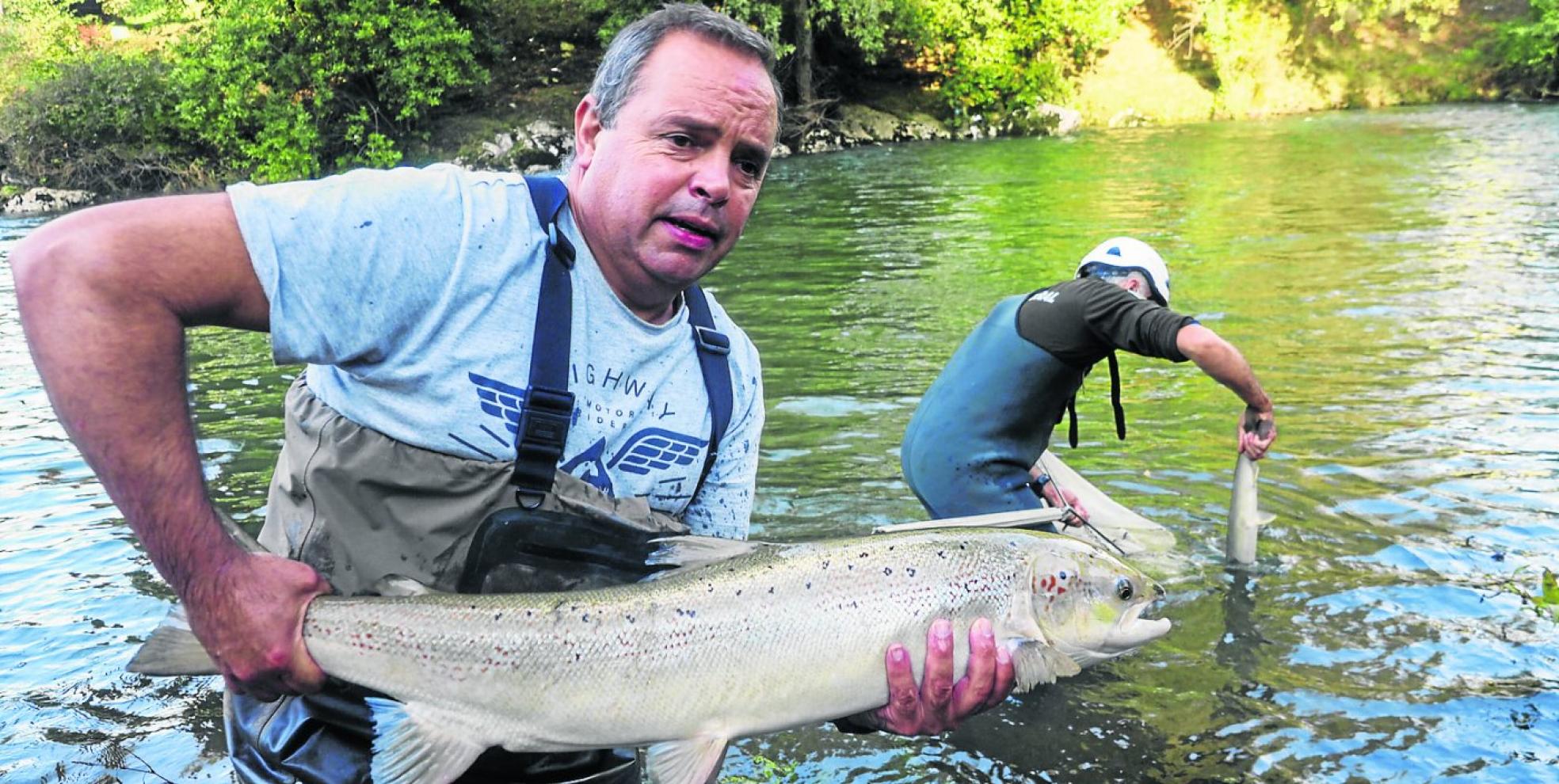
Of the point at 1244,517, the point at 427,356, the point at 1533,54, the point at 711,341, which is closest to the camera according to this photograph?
the point at 427,356

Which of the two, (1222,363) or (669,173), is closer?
(669,173)

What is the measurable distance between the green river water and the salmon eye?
1765mm

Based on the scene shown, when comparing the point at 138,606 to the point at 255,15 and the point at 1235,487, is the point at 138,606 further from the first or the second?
the point at 255,15

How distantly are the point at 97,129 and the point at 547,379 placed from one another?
102ft

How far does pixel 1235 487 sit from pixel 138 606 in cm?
587

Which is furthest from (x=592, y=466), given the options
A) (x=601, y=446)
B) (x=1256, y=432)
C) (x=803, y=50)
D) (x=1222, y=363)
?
(x=803, y=50)

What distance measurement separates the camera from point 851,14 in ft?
115

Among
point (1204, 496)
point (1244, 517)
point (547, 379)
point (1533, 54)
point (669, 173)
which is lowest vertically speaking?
point (1204, 496)

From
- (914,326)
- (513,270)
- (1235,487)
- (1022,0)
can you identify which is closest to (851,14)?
(1022,0)

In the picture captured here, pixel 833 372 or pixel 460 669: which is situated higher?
pixel 460 669

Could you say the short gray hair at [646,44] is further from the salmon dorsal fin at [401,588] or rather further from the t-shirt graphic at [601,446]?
the salmon dorsal fin at [401,588]

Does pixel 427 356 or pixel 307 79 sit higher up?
pixel 307 79

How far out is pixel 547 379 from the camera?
2873 millimetres

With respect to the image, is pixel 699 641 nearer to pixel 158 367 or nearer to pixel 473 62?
pixel 158 367
